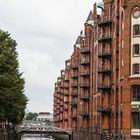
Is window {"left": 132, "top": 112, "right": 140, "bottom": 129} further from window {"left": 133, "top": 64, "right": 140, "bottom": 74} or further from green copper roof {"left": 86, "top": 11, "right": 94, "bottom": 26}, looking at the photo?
green copper roof {"left": 86, "top": 11, "right": 94, "bottom": 26}

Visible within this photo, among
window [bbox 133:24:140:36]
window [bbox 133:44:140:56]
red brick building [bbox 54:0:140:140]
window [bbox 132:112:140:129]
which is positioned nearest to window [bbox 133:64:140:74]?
red brick building [bbox 54:0:140:140]

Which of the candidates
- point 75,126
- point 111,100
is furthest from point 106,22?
point 75,126

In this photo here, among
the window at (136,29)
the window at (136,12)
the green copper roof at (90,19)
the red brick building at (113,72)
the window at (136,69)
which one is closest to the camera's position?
the red brick building at (113,72)

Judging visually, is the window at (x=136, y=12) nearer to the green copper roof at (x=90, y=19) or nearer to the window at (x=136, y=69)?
the window at (x=136, y=69)

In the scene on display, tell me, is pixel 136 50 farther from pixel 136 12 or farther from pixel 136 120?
pixel 136 120

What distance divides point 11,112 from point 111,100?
1477cm

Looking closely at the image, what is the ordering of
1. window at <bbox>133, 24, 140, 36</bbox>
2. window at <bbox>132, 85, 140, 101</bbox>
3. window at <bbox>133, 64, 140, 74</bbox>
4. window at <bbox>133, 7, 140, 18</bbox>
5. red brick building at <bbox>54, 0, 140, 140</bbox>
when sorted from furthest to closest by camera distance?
1. window at <bbox>133, 7, 140, 18</bbox>
2. window at <bbox>133, 24, 140, 36</bbox>
3. window at <bbox>133, 64, 140, 74</bbox>
4. red brick building at <bbox>54, 0, 140, 140</bbox>
5. window at <bbox>132, 85, 140, 101</bbox>

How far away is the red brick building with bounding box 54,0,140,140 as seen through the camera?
61.7 metres

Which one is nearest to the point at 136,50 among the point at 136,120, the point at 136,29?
the point at 136,29

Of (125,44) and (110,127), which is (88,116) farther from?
(125,44)

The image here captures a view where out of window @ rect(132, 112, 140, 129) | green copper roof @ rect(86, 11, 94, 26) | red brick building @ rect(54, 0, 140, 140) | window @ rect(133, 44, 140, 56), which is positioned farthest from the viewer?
green copper roof @ rect(86, 11, 94, 26)

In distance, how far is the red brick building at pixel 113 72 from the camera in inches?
2427

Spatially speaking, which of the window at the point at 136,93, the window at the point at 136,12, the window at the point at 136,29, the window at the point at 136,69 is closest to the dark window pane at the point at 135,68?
the window at the point at 136,69

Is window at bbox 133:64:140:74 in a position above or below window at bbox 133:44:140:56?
below
